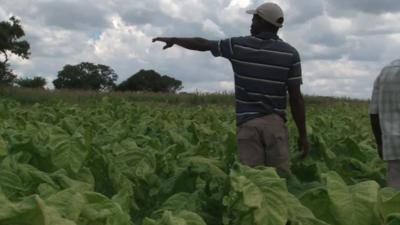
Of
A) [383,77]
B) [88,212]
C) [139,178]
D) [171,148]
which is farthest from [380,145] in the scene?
[88,212]

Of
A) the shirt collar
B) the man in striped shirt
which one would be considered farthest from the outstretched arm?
the shirt collar

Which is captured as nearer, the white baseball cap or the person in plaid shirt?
the person in plaid shirt

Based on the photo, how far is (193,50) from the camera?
5.36 m

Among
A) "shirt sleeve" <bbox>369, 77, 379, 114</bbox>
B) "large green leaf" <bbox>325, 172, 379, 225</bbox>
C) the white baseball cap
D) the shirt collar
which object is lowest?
"large green leaf" <bbox>325, 172, 379, 225</bbox>

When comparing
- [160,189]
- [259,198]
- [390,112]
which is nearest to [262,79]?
Result: [390,112]

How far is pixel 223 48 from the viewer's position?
5.30 m

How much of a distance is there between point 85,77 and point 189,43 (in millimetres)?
70622

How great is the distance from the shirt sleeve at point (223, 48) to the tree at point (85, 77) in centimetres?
6737

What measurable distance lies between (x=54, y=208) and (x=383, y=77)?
3195mm

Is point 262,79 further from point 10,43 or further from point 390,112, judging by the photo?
point 10,43

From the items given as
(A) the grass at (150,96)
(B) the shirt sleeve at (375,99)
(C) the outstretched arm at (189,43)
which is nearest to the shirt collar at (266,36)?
(C) the outstretched arm at (189,43)

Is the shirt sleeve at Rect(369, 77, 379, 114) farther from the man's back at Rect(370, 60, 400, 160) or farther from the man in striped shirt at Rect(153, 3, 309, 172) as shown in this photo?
the man in striped shirt at Rect(153, 3, 309, 172)

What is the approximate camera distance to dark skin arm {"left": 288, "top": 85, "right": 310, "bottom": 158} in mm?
5336

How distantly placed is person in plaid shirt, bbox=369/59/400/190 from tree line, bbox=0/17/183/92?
43555 millimetres
